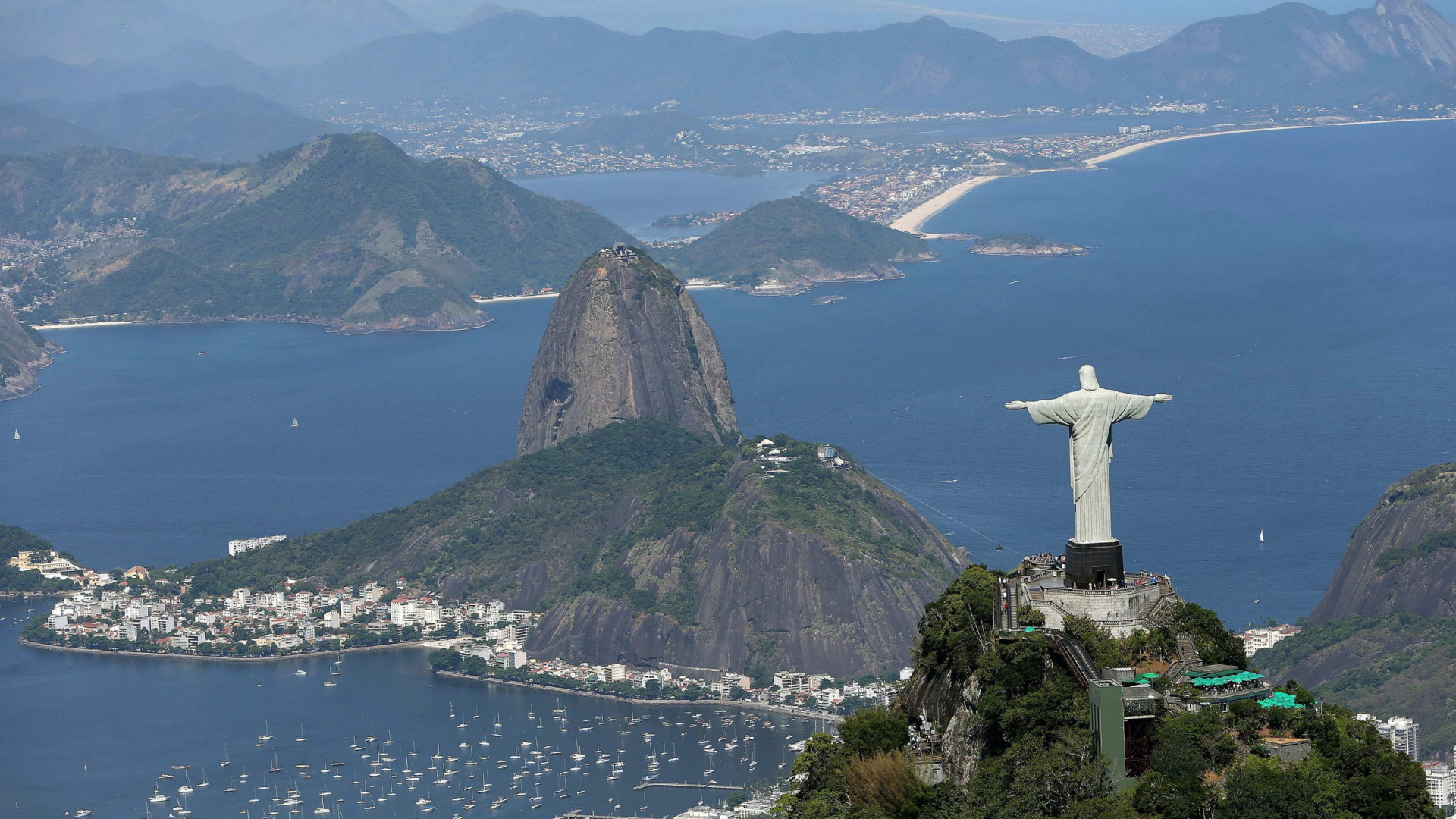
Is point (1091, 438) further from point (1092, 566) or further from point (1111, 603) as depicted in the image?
point (1111, 603)

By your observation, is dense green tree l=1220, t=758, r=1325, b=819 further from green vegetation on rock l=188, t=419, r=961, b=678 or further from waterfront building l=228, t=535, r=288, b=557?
waterfront building l=228, t=535, r=288, b=557

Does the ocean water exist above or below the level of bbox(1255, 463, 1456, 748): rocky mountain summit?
below

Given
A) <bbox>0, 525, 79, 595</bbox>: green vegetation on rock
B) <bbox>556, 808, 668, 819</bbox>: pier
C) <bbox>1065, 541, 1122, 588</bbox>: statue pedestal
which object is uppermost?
<bbox>0, 525, 79, 595</bbox>: green vegetation on rock

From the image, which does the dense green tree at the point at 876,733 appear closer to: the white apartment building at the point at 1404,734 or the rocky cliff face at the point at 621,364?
the white apartment building at the point at 1404,734

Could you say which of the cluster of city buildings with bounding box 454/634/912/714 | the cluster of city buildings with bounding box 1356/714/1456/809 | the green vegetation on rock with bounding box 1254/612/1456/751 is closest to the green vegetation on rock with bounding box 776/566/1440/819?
the cluster of city buildings with bounding box 1356/714/1456/809

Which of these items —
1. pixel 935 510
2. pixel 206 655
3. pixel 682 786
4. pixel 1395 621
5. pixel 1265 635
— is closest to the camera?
pixel 682 786

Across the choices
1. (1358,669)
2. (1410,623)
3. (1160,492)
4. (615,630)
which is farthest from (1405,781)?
(1160,492)

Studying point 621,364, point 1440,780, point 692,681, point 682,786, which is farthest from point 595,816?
point 621,364

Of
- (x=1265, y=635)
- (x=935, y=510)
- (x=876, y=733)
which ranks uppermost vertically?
(x=935, y=510)
